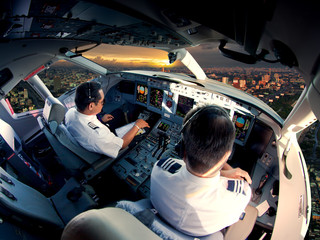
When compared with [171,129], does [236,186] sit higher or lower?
higher

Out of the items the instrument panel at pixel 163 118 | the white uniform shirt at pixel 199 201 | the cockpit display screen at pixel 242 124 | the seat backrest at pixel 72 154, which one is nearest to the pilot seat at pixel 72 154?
the seat backrest at pixel 72 154

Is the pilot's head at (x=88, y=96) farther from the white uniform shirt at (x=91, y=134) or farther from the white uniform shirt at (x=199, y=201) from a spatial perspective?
the white uniform shirt at (x=199, y=201)

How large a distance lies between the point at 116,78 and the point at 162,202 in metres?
2.91

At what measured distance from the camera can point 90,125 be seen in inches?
76.2

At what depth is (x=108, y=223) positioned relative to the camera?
512 millimetres

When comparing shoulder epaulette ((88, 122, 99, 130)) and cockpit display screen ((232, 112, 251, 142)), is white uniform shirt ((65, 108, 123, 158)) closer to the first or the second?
shoulder epaulette ((88, 122, 99, 130))

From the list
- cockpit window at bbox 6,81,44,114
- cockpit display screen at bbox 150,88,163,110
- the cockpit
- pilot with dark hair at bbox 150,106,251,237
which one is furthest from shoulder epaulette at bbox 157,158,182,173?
cockpit window at bbox 6,81,44,114

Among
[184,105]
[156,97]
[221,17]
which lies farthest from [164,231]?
[156,97]

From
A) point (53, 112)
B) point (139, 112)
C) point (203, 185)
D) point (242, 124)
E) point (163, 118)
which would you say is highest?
point (203, 185)

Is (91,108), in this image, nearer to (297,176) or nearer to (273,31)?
(273,31)

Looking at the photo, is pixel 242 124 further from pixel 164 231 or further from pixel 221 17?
pixel 164 231

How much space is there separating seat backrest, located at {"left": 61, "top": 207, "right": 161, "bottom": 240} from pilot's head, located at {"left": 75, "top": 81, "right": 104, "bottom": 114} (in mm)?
1580

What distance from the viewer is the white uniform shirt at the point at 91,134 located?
190 centimetres

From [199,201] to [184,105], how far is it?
71.7 inches
